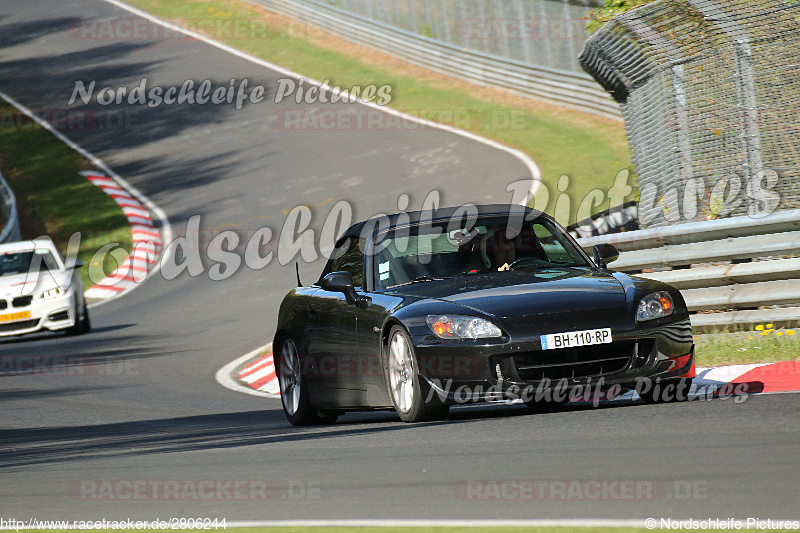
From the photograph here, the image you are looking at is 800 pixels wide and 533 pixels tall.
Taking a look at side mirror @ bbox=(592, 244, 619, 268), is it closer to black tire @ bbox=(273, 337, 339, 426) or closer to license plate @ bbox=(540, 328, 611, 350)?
license plate @ bbox=(540, 328, 611, 350)

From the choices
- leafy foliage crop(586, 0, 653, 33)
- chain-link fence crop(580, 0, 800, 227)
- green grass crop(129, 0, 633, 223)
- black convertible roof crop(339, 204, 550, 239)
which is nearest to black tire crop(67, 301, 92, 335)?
green grass crop(129, 0, 633, 223)

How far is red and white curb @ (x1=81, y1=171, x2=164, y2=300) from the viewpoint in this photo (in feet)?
76.6

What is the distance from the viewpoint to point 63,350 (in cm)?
1728

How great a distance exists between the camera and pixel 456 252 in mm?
9148

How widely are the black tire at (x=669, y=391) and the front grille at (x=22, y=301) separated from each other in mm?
12162

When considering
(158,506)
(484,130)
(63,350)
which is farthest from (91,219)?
(158,506)

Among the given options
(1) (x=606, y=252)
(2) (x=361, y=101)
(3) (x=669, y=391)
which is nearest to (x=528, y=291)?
(1) (x=606, y=252)

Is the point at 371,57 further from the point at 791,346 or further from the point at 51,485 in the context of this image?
the point at 51,485

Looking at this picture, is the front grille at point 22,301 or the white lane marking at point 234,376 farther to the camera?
the front grille at point 22,301

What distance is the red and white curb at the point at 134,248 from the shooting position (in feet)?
76.6

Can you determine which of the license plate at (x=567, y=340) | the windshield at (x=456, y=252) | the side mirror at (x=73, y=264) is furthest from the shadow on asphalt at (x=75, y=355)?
the license plate at (x=567, y=340)

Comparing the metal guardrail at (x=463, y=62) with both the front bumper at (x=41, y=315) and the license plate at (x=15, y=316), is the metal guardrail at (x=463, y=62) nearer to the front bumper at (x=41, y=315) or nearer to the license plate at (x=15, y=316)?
the front bumper at (x=41, y=315)

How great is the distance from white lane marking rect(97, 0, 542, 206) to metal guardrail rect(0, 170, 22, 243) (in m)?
9.66

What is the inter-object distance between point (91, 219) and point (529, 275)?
2065 centimetres
